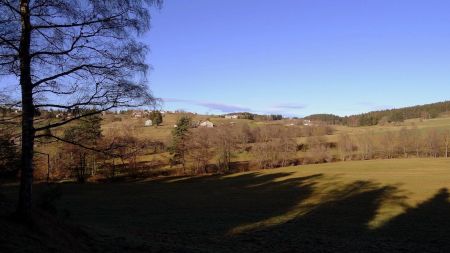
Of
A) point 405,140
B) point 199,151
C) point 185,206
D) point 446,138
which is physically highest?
point 446,138

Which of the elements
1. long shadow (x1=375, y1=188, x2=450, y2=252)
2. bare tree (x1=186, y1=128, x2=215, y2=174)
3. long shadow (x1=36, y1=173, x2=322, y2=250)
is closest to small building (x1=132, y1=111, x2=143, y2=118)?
long shadow (x1=36, y1=173, x2=322, y2=250)

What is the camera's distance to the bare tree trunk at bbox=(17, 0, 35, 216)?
35.7 ft

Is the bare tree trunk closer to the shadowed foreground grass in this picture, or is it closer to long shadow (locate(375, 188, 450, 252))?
the shadowed foreground grass

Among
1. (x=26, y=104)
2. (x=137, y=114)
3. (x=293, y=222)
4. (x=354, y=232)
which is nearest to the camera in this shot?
(x=26, y=104)

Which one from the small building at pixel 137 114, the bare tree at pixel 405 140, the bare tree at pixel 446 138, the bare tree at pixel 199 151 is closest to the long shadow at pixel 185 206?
the small building at pixel 137 114

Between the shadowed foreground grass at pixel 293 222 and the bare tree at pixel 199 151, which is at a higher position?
the bare tree at pixel 199 151

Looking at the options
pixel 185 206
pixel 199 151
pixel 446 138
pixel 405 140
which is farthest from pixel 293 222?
pixel 446 138

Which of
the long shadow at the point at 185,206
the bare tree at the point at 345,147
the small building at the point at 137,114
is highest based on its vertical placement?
the small building at the point at 137,114

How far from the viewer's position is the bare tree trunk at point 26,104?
10.9 meters

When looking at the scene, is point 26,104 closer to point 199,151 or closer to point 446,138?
point 199,151

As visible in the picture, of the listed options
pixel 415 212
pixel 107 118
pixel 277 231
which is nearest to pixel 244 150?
pixel 415 212

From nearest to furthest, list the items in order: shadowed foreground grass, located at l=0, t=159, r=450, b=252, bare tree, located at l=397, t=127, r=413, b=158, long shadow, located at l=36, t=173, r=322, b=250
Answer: shadowed foreground grass, located at l=0, t=159, r=450, b=252, long shadow, located at l=36, t=173, r=322, b=250, bare tree, located at l=397, t=127, r=413, b=158

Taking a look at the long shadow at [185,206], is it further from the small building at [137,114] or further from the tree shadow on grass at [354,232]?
the small building at [137,114]

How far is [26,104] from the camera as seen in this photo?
36.0 feet
